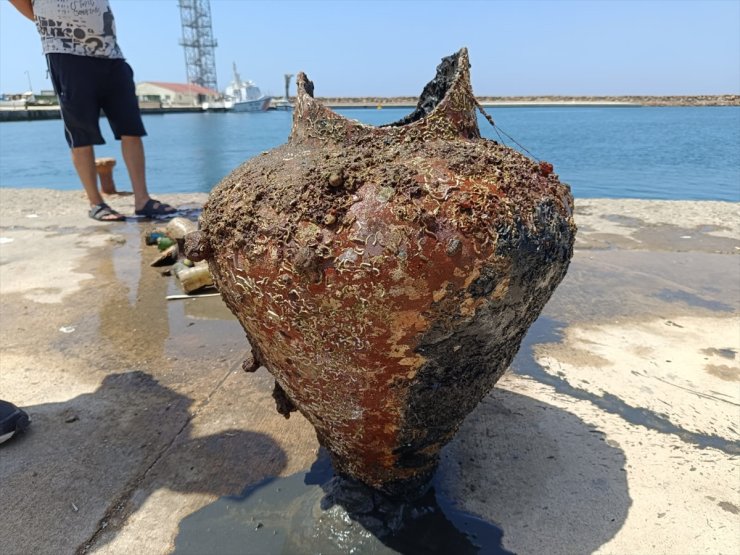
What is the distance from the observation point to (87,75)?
5508 mm

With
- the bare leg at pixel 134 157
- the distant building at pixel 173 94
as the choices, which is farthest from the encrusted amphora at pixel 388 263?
the distant building at pixel 173 94

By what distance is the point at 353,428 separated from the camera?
1.56m

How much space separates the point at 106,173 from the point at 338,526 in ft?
25.3

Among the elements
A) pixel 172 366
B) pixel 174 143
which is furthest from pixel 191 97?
pixel 172 366

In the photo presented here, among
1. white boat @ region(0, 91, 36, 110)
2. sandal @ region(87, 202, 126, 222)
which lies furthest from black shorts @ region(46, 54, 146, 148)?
white boat @ region(0, 91, 36, 110)

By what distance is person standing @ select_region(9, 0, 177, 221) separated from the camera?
5289 mm

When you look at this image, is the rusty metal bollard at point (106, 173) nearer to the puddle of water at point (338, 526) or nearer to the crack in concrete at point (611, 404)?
the crack in concrete at point (611, 404)

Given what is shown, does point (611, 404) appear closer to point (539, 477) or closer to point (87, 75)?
point (539, 477)

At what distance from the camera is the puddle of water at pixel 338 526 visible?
1.72 metres

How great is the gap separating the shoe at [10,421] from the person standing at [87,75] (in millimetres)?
4020

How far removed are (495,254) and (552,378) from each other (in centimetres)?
171

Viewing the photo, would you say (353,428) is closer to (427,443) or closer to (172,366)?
(427,443)

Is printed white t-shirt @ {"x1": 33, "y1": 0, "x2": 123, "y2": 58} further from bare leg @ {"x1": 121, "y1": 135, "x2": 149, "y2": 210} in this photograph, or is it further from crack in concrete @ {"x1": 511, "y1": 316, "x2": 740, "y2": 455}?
crack in concrete @ {"x1": 511, "y1": 316, "x2": 740, "y2": 455}

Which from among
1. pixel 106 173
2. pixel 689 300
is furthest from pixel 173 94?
pixel 689 300
